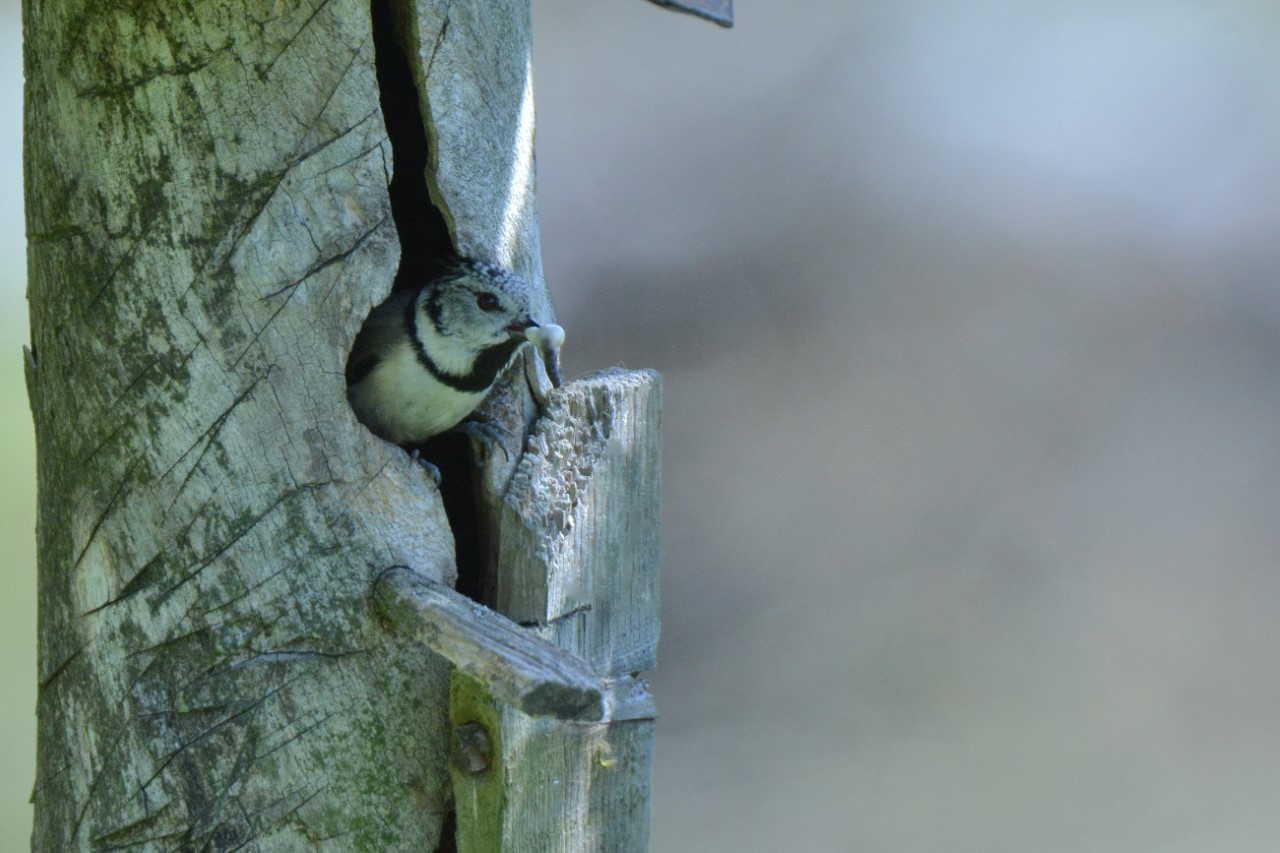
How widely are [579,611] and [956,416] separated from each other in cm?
280

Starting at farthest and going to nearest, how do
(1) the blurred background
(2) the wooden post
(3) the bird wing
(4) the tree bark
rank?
(1) the blurred background → (3) the bird wing → (4) the tree bark → (2) the wooden post

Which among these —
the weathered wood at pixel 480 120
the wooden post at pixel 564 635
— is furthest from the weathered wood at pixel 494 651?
the weathered wood at pixel 480 120

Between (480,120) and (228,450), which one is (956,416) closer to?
(480,120)

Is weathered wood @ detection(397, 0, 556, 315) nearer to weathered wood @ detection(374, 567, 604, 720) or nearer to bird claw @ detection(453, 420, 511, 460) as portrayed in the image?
bird claw @ detection(453, 420, 511, 460)

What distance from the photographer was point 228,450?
2.11 metres

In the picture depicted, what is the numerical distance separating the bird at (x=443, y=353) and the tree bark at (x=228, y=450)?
230 millimetres

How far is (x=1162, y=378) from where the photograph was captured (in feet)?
16.0

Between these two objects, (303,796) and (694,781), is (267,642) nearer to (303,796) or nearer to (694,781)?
(303,796)

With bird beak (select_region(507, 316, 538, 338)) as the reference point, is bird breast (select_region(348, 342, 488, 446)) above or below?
below

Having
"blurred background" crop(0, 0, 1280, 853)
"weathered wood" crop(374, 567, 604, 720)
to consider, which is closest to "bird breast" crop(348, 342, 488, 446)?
"weathered wood" crop(374, 567, 604, 720)

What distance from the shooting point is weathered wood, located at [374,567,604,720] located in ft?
5.91

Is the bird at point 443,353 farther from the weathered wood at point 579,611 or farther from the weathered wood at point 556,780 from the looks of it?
the weathered wood at point 556,780

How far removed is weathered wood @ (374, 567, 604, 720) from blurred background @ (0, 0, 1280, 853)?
2.82 m

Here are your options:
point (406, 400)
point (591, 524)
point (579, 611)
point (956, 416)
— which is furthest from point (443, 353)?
point (956, 416)
